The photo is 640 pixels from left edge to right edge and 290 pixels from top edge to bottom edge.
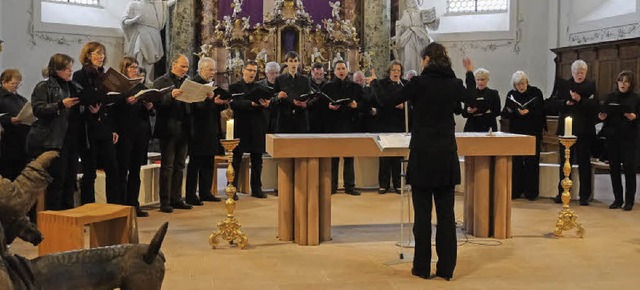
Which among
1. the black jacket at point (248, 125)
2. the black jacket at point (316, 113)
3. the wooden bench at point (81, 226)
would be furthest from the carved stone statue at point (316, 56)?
the wooden bench at point (81, 226)

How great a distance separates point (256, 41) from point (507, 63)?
5.10m

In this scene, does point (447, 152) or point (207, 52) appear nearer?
point (447, 152)

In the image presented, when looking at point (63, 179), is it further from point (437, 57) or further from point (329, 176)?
point (437, 57)

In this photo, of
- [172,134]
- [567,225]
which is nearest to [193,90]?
[172,134]

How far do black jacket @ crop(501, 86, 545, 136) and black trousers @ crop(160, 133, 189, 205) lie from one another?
11.7ft

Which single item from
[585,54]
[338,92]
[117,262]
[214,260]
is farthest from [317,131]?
[585,54]

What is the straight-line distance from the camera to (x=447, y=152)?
14.9 feet

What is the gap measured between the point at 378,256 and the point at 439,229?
2.62 ft

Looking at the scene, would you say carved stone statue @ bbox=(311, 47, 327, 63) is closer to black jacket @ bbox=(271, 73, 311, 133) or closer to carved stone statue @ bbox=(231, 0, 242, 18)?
carved stone statue @ bbox=(231, 0, 242, 18)

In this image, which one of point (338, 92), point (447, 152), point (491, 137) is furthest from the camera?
point (338, 92)

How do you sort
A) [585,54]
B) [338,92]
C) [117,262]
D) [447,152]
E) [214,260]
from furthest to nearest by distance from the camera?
[585,54], [338,92], [214,260], [447,152], [117,262]

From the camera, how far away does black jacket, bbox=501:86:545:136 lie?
8.05m

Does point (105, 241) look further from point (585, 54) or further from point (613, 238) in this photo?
point (585, 54)

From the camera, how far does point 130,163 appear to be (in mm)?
6777
